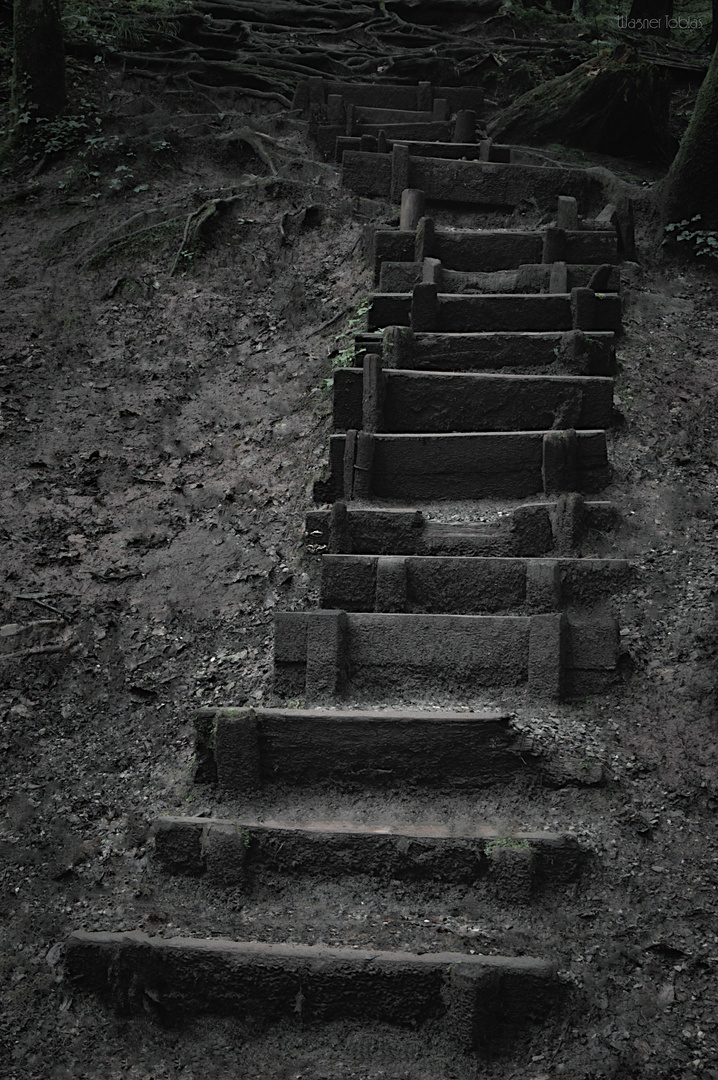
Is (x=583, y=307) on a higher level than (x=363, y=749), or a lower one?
higher

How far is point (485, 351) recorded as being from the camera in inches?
285

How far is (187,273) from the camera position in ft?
29.7

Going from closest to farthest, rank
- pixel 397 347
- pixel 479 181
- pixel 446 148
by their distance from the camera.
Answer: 1. pixel 397 347
2. pixel 479 181
3. pixel 446 148

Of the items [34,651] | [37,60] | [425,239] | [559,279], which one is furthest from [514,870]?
[37,60]

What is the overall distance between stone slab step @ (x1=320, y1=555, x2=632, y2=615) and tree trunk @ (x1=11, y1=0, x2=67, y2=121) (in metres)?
7.95

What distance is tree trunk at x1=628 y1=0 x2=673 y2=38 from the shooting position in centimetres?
1636

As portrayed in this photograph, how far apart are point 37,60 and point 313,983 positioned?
10447mm

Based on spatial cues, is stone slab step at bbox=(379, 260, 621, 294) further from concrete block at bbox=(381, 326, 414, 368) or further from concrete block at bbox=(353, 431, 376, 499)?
concrete block at bbox=(353, 431, 376, 499)

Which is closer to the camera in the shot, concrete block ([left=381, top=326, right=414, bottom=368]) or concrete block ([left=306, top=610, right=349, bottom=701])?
concrete block ([left=306, top=610, right=349, bottom=701])

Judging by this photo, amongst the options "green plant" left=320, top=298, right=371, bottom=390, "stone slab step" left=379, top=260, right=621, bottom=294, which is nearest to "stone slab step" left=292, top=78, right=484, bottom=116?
"stone slab step" left=379, top=260, right=621, bottom=294

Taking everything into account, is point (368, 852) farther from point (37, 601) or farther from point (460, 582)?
point (37, 601)

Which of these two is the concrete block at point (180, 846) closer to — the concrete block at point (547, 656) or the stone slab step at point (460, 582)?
the stone slab step at point (460, 582)

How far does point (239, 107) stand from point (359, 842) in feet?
34.0

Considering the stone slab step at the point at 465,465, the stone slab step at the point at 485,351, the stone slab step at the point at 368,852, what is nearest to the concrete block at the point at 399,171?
the stone slab step at the point at 485,351
